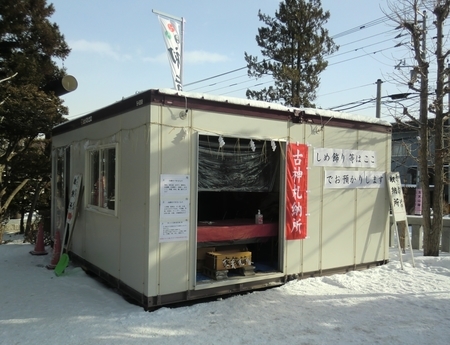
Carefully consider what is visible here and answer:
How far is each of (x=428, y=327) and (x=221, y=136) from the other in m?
3.50

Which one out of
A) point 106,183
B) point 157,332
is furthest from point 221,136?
point 157,332

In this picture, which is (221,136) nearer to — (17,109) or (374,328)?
(374,328)

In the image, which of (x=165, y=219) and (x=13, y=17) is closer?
(x=165, y=219)

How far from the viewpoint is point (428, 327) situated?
Answer: 14.8 ft

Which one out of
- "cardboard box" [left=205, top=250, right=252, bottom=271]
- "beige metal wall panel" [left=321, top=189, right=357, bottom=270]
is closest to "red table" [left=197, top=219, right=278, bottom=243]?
"cardboard box" [left=205, top=250, right=252, bottom=271]

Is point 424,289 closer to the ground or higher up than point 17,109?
closer to the ground

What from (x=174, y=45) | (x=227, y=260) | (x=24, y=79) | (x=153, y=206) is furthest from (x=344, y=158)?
(x=24, y=79)

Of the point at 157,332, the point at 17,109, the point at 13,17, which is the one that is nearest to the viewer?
the point at 157,332

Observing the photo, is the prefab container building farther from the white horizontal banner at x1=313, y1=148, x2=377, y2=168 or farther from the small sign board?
the small sign board

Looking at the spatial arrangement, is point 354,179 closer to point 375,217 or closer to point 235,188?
point 375,217

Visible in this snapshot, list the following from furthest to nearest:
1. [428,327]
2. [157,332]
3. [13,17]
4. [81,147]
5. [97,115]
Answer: [13,17], [81,147], [97,115], [428,327], [157,332]

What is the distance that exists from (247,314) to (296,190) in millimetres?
2164

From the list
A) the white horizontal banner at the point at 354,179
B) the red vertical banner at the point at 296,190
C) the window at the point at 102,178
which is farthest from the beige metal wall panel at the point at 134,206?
the white horizontal banner at the point at 354,179

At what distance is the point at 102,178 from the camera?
20.6ft
